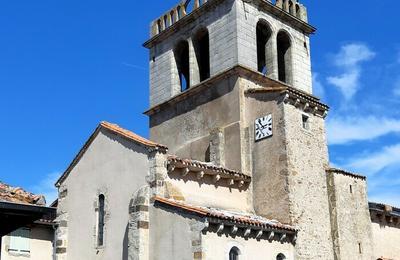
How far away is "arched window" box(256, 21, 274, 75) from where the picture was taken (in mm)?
24312

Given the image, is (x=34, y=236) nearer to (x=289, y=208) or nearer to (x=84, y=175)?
(x=84, y=175)

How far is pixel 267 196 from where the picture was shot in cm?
2025

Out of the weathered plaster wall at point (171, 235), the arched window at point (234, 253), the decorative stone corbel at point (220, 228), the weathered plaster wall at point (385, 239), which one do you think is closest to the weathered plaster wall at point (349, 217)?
the weathered plaster wall at point (385, 239)

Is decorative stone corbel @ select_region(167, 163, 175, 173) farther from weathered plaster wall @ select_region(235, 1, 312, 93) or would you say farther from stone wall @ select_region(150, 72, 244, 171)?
weathered plaster wall @ select_region(235, 1, 312, 93)

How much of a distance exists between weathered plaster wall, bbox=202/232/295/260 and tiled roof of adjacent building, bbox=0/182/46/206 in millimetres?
7121

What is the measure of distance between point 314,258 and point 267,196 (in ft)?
8.52

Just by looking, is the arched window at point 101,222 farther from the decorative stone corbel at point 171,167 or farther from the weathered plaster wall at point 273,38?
the weathered plaster wall at point 273,38

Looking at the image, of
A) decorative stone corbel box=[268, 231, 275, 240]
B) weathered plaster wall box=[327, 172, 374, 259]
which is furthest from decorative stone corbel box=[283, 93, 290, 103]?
decorative stone corbel box=[268, 231, 275, 240]

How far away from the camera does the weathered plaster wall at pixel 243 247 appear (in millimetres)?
16344

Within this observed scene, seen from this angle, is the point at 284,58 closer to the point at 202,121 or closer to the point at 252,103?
the point at 252,103

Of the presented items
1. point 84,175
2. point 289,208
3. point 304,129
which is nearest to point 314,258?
point 289,208

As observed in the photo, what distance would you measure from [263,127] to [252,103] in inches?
48.1

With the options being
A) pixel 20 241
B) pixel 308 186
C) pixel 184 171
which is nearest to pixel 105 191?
pixel 184 171

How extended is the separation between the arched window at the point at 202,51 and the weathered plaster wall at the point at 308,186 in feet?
20.5
